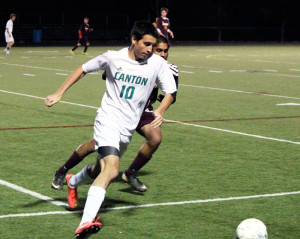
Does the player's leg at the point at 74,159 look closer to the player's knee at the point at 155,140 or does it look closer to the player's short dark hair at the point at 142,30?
the player's knee at the point at 155,140

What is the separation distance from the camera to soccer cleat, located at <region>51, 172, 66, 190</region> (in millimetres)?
8281

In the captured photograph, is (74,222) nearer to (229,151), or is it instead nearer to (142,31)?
Result: (142,31)

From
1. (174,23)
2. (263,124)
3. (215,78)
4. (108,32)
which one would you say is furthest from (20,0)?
(263,124)

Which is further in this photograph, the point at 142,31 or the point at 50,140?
the point at 50,140

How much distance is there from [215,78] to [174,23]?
36932 mm

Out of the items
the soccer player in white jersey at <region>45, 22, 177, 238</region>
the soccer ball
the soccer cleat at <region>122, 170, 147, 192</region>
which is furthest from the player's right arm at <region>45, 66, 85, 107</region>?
the soccer ball

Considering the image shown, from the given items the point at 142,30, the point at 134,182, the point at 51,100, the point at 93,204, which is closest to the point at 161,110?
the point at 142,30

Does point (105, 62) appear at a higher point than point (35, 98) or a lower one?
higher

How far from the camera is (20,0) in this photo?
5712 centimetres

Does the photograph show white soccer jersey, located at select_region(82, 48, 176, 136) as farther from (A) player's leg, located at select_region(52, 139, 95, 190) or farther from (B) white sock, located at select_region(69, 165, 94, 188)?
(A) player's leg, located at select_region(52, 139, 95, 190)

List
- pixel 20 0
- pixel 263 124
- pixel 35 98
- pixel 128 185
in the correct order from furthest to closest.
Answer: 1. pixel 20 0
2. pixel 35 98
3. pixel 263 124
4. pixel 128 185

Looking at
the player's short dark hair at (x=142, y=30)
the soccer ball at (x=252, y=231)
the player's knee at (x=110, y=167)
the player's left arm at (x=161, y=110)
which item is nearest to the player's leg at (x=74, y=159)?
the player's left arm at (x=161, y=110)

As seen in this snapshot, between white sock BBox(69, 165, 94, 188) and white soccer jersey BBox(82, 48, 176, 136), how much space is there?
0.62 metres

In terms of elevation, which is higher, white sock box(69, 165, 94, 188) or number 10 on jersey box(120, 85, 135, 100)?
number 10 on jersey box(120, 85, 135, 100)
